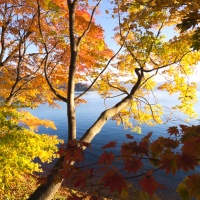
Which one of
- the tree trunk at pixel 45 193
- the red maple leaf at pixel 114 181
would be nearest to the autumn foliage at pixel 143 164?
the red maple leaf at pixel 114 181

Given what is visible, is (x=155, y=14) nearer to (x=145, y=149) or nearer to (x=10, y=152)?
(x=145, y=149)

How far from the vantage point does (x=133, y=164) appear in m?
1.93

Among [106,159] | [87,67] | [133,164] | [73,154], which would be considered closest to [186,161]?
[133,164]

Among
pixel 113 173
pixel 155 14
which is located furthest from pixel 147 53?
pixel 113 173

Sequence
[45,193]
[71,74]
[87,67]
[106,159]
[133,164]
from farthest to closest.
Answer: [87,67] < [71,74] < [45,193] < [106,159] < [133,164]

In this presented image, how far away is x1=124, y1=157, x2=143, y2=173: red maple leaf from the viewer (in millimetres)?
1896

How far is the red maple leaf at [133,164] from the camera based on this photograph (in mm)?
1896

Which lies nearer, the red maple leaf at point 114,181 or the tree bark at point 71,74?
the red maple leaf at point 114,181

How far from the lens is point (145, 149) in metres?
2.18

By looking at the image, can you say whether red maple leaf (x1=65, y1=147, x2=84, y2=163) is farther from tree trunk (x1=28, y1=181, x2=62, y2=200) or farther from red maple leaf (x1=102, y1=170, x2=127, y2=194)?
tree trunk (x1=28, y1=181, x2=62, y2=200)

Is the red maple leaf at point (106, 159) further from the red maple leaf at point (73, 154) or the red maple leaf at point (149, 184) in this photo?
the red maple leaf at point (149, 184)

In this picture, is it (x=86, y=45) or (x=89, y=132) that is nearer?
(x=89, y=132)

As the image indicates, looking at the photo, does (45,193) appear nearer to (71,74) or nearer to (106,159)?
(71,74)

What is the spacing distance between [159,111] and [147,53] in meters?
5.52
